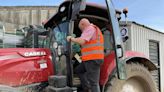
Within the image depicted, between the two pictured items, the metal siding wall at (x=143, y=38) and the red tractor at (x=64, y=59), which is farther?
the metal siding wall at (x=143, y=38)

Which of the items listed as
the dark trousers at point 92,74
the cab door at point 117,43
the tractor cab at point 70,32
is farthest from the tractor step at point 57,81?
the cab door at point 117,43

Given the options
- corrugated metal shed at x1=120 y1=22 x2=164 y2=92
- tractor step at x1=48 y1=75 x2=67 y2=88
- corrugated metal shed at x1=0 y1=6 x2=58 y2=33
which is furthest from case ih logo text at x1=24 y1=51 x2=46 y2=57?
corrugated metal shed at x1=0 y1=6 x2=58 y2=33

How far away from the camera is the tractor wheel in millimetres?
5363

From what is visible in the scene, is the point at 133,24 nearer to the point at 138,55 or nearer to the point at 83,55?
the point at 138,55

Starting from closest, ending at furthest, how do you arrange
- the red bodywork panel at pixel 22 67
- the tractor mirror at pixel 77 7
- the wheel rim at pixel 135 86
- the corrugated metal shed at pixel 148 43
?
1. the red bodywork panel at pixel 22 67
2. the tractor mirror at pixel 77 7
3. the wheel rim at pixel 135 86
4. the corrugated metal shed at pixel 148 43

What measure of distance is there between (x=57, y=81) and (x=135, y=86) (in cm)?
207

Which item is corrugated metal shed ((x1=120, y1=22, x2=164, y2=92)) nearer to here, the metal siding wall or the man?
the metal siding wall

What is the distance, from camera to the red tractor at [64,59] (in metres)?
4.68

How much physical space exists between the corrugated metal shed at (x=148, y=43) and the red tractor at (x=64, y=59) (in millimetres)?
5912

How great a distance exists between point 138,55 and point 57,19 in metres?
1.60

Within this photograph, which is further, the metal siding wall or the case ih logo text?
the metal siding wall

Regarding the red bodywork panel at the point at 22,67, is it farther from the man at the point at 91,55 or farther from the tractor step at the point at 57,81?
the man at the point at 91,55

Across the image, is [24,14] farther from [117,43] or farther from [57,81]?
[57,81]

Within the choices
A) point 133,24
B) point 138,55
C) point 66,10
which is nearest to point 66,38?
point 66,10
